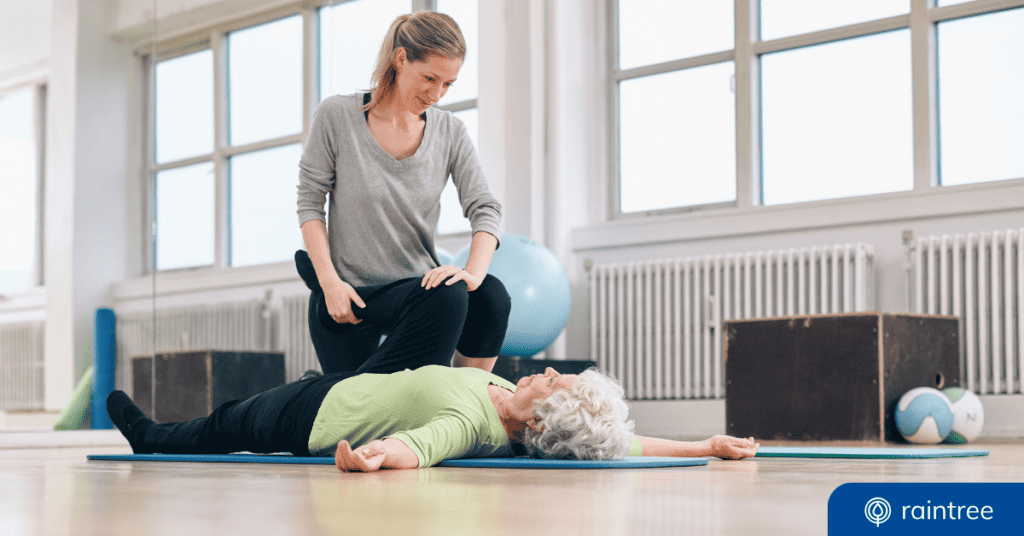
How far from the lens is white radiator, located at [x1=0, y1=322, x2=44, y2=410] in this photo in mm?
3340

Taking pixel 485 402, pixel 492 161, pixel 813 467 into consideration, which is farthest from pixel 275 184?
pixel 813 467

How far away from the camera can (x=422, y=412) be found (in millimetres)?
1886

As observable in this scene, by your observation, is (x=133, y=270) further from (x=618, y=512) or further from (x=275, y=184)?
(x=618, y=512)

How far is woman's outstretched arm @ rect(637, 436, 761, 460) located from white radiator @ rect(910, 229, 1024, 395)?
226 cm

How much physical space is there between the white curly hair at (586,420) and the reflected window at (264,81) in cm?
235

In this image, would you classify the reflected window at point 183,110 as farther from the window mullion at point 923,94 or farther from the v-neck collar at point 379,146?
the window mullion at point 923,94

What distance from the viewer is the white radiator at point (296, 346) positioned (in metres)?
3.88

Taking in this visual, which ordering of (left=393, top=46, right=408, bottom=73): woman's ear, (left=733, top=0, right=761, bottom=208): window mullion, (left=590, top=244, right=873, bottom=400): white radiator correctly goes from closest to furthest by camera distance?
(left=393, top=46, right=408, bottom=73): woman's ear → (left=590, top=244, right=873, bottom=400): white radiator → (left=733, top=0, right=761, bottom=208): window mullion

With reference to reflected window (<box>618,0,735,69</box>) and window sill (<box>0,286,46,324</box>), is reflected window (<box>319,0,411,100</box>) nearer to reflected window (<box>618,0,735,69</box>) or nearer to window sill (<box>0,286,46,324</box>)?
window sill (<box>0,286,46,324</box>)

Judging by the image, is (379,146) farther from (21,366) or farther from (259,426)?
(21,366)

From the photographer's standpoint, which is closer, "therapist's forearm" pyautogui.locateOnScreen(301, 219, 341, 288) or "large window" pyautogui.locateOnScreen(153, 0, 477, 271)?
"therapist's forearm" pyautogui.locateOnScreen(301, 219, 341, 288)

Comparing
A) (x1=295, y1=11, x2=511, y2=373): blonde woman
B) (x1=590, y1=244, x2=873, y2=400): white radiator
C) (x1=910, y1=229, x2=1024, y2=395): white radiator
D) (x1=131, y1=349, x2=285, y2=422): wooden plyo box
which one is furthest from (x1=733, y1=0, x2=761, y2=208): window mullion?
(x1=295, y1=11, x2=511, y2=373): blonde woman

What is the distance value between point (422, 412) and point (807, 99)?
11.3 ft

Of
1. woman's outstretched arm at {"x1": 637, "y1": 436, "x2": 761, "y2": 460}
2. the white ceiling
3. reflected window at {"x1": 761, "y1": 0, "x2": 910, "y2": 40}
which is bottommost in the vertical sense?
woman's outstretched arm at {"x1": 637, "y1": 436, "x2": 761, "y2": 460}
